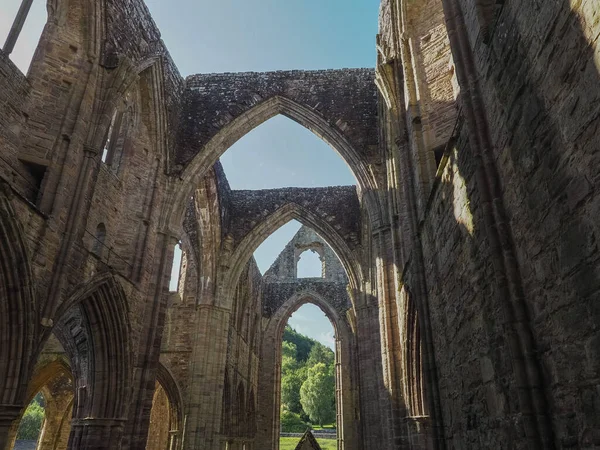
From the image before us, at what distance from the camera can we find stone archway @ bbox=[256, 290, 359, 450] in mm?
19859

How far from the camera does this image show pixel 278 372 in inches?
869

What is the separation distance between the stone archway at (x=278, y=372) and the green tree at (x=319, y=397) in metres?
19.5

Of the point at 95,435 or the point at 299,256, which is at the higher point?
the point at 299,256

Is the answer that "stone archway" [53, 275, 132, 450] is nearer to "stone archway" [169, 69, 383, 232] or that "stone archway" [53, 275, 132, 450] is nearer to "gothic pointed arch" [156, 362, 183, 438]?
"stone archway" [169, 69, 383, 232]

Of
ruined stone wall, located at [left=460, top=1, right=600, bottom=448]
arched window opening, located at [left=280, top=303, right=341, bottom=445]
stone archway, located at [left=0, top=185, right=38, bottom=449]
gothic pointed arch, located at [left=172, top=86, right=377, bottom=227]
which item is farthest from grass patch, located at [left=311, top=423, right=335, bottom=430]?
ruined stone wall, located at [left=460, top=1, right=600, bottom=448]

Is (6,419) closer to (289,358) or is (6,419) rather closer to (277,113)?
(277,113)

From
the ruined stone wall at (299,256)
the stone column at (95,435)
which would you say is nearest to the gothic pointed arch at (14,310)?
the stone column at (95,435)

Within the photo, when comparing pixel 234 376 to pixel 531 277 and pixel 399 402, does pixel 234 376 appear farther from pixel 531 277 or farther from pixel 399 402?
pixel 531 277

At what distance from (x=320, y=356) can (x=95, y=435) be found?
41.5 m

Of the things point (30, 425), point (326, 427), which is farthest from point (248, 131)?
point (30, 425)

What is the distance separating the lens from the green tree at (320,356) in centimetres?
4634

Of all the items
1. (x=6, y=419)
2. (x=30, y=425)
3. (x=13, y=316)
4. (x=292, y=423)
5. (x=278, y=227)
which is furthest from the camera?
(x=292, y=423)

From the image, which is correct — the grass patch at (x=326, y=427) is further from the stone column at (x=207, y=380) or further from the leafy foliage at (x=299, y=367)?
the stone column at (x=207, y=380)

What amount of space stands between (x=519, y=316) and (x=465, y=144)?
1518 mm
